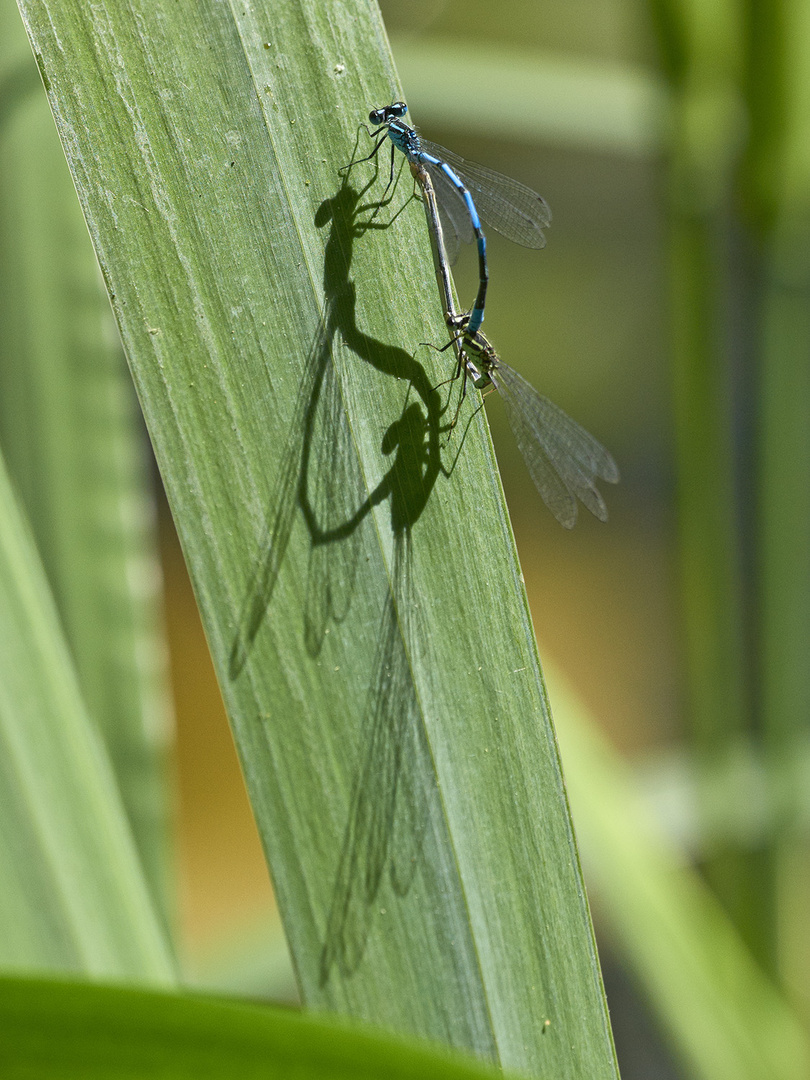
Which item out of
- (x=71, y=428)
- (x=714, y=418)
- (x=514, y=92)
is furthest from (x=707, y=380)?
(x=71, y=428)

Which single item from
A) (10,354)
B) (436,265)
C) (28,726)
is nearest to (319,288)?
(436,265)

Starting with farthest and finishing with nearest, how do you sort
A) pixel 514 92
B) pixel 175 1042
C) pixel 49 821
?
1. pixel 514 92
2. pixel 49 821
3. pixel 175 1042

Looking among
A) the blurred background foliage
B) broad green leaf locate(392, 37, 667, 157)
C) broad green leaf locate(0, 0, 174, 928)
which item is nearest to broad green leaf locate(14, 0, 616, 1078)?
the blurred background foliage

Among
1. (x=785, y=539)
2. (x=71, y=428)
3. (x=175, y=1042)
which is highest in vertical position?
(x=71, y=428)

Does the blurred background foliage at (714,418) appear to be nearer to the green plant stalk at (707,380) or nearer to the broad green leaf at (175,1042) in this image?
the green plant stalk at (707,380)

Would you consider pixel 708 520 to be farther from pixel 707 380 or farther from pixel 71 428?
pixel 71 428

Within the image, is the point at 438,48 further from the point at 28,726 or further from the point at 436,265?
the point at 28,726

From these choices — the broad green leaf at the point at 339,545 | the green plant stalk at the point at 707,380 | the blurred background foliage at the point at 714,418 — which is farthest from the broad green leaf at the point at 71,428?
the green plant stalk at the point at 707,380
